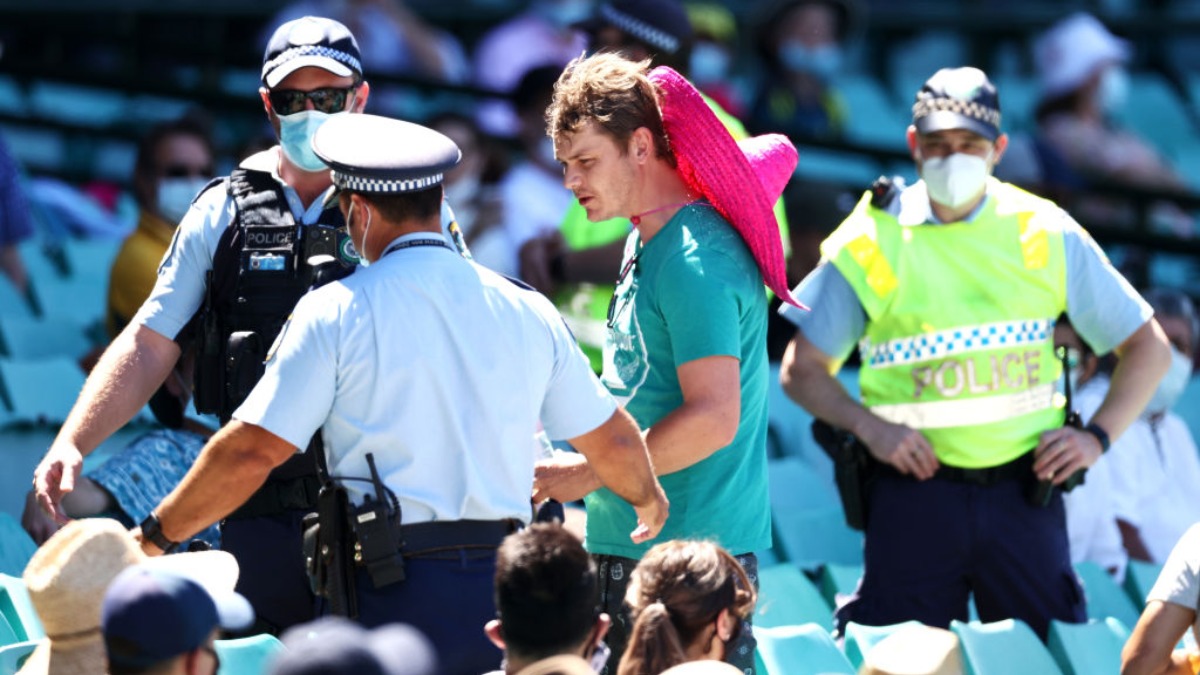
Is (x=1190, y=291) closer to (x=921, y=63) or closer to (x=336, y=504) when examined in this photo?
(x=921, y=63)

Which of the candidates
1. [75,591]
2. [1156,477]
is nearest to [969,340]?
[1156,477]

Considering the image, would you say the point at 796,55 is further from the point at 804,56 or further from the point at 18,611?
the point at 18,611

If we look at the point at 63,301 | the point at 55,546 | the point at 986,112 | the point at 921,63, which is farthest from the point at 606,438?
the point at 921,63

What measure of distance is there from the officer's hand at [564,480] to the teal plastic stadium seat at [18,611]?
1152 mm

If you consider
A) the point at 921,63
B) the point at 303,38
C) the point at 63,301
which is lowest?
the point at 63,301

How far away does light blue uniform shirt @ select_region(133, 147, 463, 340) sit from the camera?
4.06m

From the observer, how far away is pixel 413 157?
348cm

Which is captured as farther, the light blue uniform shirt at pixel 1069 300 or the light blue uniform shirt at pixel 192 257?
the light blue uniform shirt at pixel 1069 300

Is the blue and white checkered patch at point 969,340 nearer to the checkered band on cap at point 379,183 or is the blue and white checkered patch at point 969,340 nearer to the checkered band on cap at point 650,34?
the checkered band on cap at point 650,34

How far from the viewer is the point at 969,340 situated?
4938 millimetres

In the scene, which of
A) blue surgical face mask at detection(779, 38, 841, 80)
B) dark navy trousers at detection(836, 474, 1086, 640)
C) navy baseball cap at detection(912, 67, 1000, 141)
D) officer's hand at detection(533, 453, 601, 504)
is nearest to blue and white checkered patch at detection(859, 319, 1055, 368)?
dark navy trousers at detection(836, 474, 1086, 640)

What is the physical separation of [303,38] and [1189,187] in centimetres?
705

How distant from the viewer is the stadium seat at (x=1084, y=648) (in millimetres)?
4828

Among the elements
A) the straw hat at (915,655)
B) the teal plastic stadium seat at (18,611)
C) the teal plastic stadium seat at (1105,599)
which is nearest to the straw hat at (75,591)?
the teal plastic stadium seat at (18,611)
